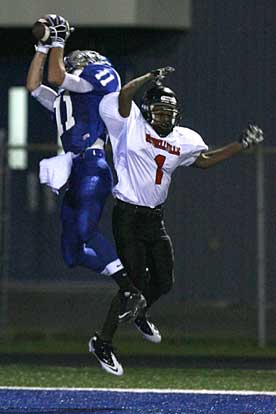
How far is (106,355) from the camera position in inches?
429

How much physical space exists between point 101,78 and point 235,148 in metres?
1.00

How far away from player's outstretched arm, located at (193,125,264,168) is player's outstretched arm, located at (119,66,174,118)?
0.66m

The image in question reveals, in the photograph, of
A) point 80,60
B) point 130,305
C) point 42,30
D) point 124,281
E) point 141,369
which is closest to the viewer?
point 42,30

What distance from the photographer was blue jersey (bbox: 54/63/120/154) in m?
10.9

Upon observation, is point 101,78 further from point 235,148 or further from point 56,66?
point 235,148

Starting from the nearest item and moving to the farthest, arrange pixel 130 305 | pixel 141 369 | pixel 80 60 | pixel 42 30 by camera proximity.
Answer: pixel 42 30 → pixel 130 305 → pixel 80 60 → pixel 141 369

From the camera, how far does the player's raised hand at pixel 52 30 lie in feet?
34.5

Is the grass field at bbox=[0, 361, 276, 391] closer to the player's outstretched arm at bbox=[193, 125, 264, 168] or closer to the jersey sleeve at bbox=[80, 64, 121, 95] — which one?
the player's outstretched arm at bbox=[193, 125, 264, 168]

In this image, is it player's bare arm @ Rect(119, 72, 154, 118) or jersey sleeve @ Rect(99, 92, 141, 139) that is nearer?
player's bare arm @ Rect(119, 72, 154, 118)

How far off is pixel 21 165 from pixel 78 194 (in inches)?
283

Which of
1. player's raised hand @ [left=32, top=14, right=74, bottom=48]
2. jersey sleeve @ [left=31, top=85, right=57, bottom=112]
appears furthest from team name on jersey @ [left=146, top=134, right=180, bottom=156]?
player's raised hand @ [left=32, top=14, right=74, bottom=48]

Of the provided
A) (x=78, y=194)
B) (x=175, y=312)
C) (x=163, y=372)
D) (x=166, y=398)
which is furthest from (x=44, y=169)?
(x=175, y=312)

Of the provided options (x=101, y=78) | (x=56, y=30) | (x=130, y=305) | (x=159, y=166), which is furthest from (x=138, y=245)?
(x=56, y=30)

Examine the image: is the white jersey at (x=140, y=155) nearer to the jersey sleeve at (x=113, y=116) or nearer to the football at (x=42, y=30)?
the jersey sleeve at (x=113, y=116)
